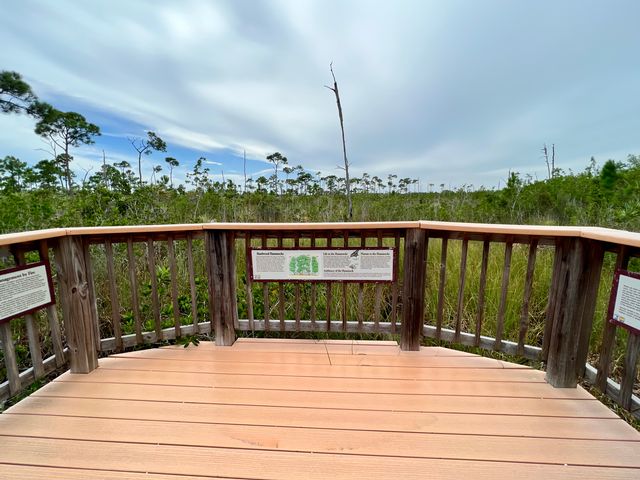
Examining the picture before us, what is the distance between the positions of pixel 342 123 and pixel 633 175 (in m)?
5.66

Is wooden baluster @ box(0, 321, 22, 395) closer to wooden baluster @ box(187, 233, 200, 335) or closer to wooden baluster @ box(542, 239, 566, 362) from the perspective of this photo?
wooden baluster @ box(187, 233, 200, 335)

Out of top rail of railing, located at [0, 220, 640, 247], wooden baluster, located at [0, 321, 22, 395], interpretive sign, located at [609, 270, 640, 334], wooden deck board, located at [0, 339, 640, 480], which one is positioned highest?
top rail of railing, located at [0, 220, 640, 247]

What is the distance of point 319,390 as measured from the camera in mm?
1819

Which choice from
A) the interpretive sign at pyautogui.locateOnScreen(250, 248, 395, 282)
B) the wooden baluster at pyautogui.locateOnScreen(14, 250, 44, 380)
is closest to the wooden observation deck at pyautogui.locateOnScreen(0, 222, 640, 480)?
the wooden baluster at pyautogui.locateOnScreen(14, 250, 44, 380)

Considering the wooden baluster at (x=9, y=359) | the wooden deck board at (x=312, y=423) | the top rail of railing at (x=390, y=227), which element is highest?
the top rail of railing at (x=390, y=227)

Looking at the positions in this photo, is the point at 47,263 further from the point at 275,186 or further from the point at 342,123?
the point at 275,186

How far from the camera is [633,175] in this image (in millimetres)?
5469

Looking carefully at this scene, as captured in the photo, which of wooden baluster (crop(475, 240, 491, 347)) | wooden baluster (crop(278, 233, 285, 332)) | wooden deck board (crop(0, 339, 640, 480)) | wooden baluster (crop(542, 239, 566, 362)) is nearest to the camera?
wooden deck board (crop(0, 339, 640, 480))

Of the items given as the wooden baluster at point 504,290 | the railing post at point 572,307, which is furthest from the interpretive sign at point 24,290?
the railing post at point 572,307

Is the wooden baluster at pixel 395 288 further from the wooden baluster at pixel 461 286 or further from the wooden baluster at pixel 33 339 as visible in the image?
the wooden baluster at pixel 33 339

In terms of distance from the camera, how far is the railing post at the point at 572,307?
1700mm

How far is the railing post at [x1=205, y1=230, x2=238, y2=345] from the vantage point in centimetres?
229

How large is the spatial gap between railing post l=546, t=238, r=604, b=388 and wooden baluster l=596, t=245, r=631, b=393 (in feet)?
0.36

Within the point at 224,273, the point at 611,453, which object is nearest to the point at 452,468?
the point at 611,453
